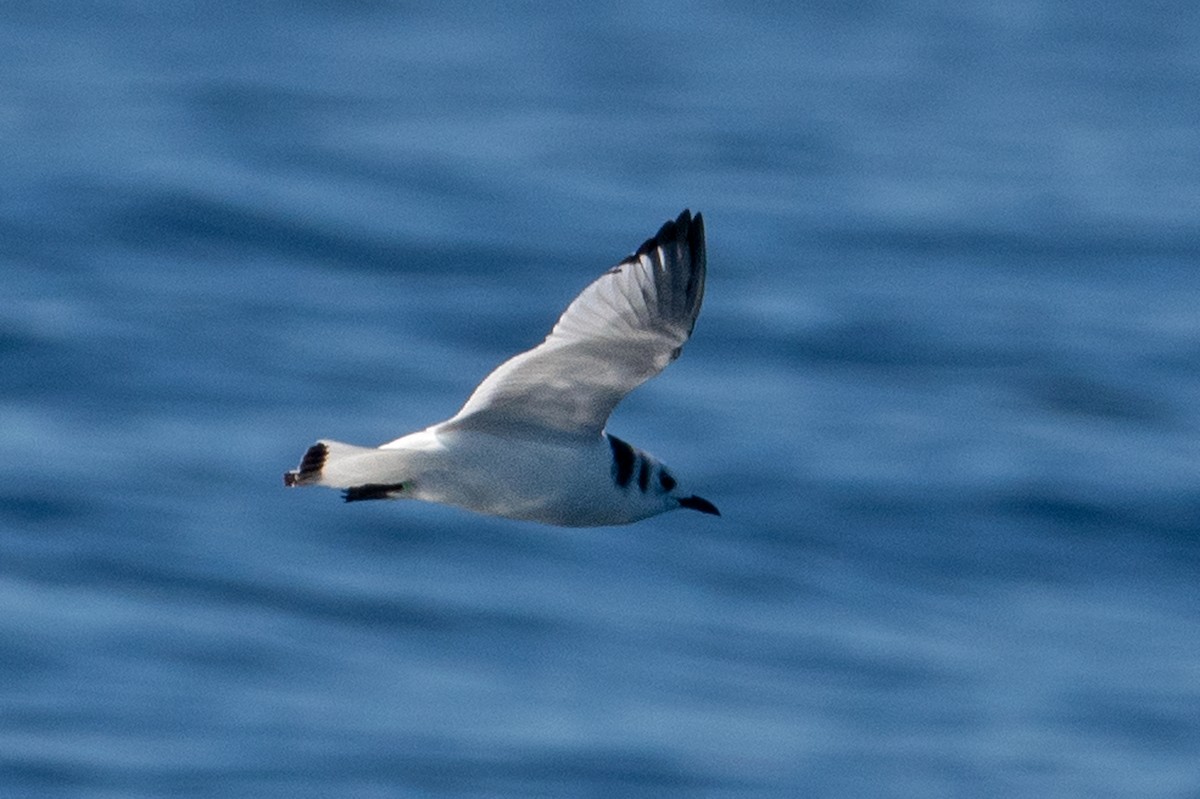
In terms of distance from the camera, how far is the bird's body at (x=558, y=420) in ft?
32.8

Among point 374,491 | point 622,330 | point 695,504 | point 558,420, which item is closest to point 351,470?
point 374,491

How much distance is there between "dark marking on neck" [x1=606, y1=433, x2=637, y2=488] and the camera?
1063cm

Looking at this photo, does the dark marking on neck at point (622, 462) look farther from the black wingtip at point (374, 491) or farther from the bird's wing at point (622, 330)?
the black wingtip at point (374, 491)

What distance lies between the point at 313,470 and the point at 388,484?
343 millimetres

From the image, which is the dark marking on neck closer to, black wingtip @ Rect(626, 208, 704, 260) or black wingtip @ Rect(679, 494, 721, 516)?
black wingtip @ Rect(679, 494, 721, 516)

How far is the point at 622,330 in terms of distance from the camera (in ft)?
33.0

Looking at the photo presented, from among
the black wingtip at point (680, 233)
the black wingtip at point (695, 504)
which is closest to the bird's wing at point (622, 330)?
the black wingtip at point (680, 233)

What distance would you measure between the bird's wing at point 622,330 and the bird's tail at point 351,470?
0.40 metres

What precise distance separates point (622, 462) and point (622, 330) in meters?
0.84

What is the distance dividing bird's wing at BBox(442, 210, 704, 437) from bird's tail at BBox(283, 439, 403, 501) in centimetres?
40

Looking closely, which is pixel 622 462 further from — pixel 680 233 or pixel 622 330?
pixel 680 233

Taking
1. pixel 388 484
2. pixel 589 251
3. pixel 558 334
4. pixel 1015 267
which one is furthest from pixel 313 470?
pixel 1015 267

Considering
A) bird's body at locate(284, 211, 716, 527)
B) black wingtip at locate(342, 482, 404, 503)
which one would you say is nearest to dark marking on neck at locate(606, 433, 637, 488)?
bird's body at locate(284, 211, 716, 527)

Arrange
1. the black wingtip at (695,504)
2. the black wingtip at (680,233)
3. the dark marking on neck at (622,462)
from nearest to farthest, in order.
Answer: the black wingtip at (680,233), the dark marking on neck at (622,462), the black wingtip at (695,504)
